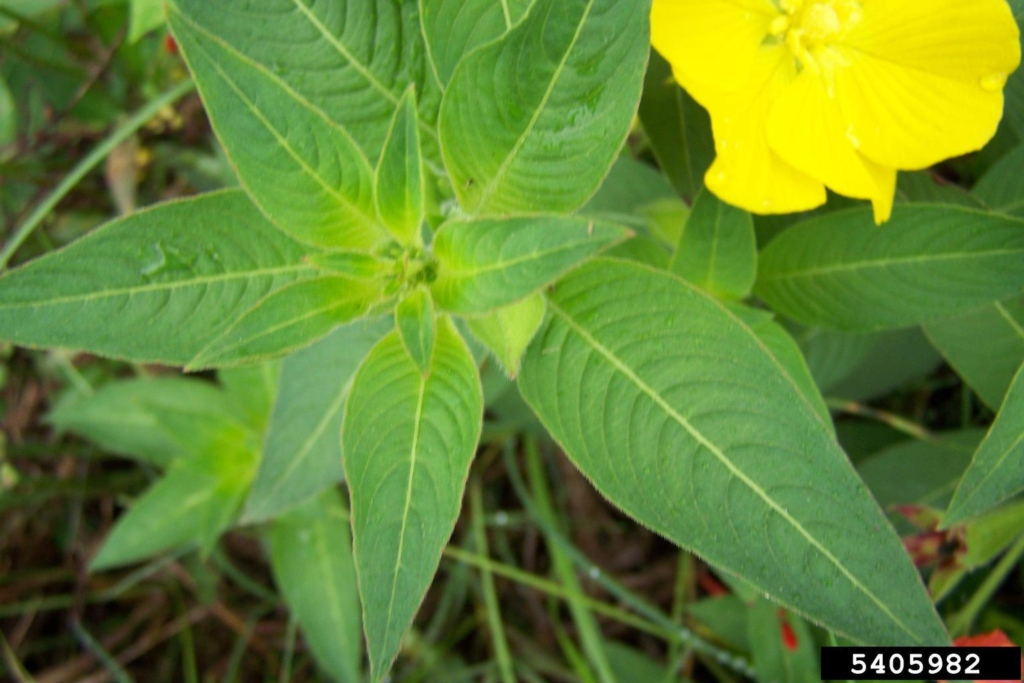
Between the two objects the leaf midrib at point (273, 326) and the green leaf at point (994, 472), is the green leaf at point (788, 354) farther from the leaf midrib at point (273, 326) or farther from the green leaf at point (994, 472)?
the leaf midrib at point (273, 326)

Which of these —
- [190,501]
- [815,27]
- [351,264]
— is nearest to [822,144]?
[815,27]

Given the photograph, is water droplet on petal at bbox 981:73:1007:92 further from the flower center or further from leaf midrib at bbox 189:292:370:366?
leaf midrib at bbox 189:292:370:366

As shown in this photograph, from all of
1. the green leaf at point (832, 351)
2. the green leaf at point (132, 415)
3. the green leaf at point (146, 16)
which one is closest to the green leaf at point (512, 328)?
the green leaf at point (832, 351)

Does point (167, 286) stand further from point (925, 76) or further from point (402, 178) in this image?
point (925, 76)

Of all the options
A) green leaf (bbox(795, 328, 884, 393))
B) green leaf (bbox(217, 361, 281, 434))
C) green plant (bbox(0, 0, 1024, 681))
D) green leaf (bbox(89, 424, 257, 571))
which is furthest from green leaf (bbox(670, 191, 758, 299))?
green leaf (bbox(89, 424, 257, 571))

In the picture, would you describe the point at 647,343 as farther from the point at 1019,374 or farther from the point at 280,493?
the point at 280,493

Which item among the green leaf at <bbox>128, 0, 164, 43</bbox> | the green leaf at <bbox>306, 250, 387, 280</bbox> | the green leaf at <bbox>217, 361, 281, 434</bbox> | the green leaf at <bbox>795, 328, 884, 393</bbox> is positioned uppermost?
the green leaf at <bbox>128, 0, 164, 43</bbox>

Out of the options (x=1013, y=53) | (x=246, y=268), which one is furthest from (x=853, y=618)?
(x=246, y=268)
